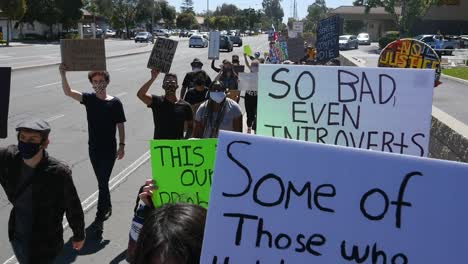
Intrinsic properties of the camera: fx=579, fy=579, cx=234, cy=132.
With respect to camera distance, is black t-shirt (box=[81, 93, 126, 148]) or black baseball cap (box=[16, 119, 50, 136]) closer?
black baseball cap (box=[16, 119, 50, 136])

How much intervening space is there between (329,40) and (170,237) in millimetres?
11173

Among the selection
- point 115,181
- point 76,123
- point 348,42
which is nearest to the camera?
point 115,181

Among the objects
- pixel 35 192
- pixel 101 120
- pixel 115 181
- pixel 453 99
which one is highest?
pixel 101 120

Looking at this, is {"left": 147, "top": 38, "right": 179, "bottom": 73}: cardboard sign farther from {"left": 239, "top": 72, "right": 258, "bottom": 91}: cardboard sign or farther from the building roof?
the building roof

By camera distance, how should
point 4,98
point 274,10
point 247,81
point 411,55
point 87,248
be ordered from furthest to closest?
1. point 274,10
2. point 247,81
3. point 411,55
4. point 87,248
5. point 4,98

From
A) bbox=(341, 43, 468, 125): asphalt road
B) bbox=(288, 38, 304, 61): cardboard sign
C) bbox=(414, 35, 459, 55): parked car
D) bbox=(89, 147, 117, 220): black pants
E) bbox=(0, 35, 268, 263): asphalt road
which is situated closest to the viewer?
bbox=(89, 147, 117, 220): black pants

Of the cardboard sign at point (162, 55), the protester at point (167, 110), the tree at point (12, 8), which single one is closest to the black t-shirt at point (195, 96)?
the cardboard sign at point (162, 55)

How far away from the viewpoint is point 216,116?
5848 mm

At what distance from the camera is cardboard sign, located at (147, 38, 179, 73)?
22.4 feet

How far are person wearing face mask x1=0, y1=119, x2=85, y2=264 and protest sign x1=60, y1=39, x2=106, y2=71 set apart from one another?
7.76 ft

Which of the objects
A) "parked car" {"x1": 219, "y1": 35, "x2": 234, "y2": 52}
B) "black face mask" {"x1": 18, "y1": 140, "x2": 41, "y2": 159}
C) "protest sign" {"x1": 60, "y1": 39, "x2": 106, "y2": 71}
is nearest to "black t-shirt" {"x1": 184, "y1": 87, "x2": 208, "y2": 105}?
"protest sign" {"x1": 60, "y1": 39, "x2": 106, "y2": 71}

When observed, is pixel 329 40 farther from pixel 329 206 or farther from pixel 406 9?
pixel 406 9

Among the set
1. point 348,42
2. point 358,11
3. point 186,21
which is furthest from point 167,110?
point 186,21

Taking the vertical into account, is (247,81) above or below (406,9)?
below
